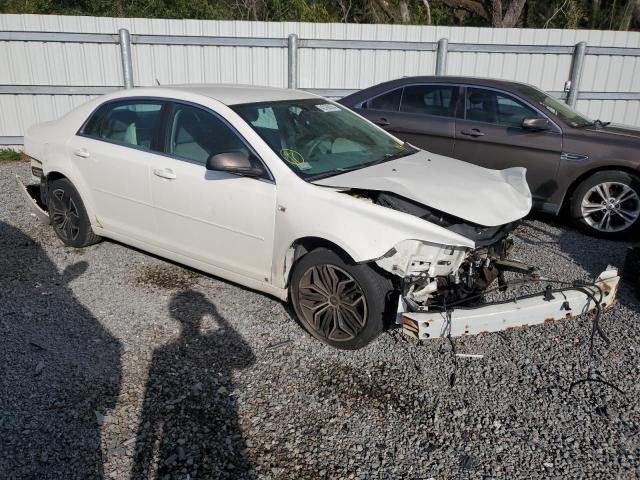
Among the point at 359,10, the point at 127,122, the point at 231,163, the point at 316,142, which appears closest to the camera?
the point at 231,163

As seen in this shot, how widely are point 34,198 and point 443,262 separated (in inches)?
179

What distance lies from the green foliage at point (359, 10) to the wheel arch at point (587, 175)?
534 inches

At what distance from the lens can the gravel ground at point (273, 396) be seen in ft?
9.45

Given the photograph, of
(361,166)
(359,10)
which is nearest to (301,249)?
(361,166)

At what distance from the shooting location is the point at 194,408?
3.25m

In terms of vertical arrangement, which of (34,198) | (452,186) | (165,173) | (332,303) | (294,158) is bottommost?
(34,198)

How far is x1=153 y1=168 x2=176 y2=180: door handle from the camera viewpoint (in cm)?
437

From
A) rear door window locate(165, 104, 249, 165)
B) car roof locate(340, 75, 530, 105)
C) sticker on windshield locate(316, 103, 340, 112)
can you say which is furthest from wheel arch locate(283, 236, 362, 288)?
car roof locate(340, 75, 530, 105)

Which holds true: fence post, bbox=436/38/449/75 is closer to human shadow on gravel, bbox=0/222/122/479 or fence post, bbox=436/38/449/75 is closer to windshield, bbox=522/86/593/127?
windshield, bbox=522/86/593/127

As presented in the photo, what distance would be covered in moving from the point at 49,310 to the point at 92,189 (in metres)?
1.20

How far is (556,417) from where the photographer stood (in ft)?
10.5

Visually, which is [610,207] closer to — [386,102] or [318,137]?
[386,102]

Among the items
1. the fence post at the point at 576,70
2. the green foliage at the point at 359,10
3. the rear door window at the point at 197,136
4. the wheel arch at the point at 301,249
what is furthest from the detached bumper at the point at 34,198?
the green foliage at the point at 359,10

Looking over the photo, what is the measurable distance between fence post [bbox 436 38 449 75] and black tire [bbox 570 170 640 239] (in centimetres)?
497
